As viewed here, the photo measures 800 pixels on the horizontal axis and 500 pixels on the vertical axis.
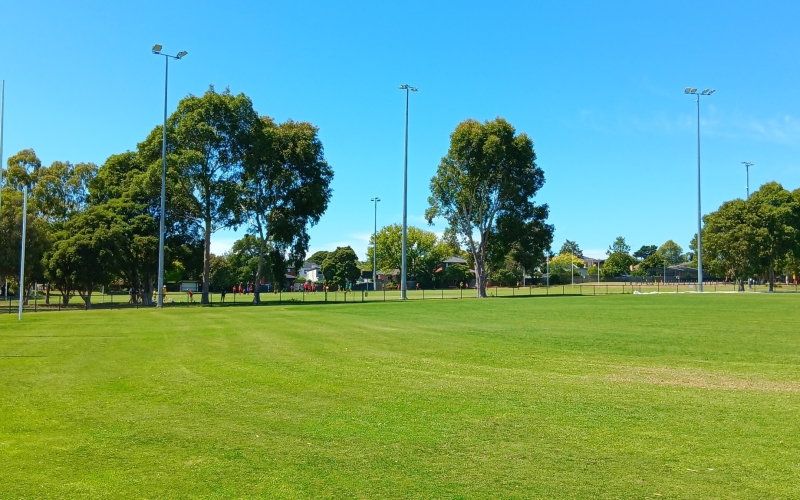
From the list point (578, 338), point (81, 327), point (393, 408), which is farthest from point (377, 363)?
point (81, 327)

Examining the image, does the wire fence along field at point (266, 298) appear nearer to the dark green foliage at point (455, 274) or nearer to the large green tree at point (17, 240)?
the large green tree at point (17, 240)

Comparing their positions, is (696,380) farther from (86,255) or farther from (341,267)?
(341,267)

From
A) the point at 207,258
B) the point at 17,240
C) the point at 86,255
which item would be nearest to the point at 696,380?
the point at 207,258

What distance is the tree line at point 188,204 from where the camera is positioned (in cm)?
4812

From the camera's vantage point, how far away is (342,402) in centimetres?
948

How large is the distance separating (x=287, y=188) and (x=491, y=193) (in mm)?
23012

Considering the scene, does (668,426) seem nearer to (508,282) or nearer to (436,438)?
(436,438)

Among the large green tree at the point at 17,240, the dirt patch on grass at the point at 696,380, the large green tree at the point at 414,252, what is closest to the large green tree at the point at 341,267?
the large green tree at the point at 414,252

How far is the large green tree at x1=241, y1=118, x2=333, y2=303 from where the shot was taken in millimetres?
54750

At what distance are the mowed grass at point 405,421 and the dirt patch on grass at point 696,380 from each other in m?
0.05

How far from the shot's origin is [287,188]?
55781 millimetres

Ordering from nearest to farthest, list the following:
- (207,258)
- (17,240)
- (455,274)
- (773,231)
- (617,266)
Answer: (17,240) < (207,258) < (773,231) < (455,274) < (617,266)

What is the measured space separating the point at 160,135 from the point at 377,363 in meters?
45.7

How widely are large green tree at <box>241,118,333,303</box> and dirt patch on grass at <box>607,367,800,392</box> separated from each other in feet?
148
